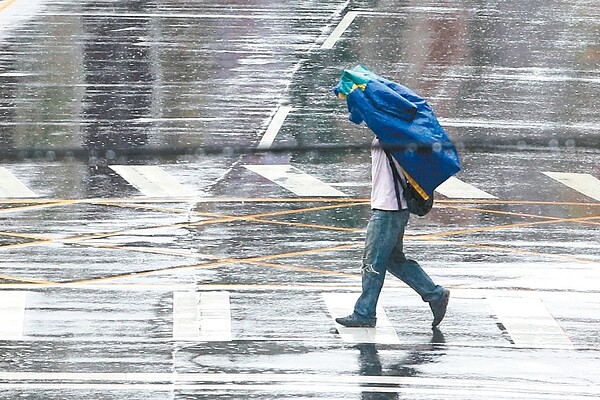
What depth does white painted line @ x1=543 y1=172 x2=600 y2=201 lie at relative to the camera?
19714 millimetres

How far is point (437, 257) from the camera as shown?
15.8 metres

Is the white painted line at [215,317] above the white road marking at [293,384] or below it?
below

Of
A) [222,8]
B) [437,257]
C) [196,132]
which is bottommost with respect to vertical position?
[222,8]

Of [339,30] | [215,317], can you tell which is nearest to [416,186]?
[215,317]

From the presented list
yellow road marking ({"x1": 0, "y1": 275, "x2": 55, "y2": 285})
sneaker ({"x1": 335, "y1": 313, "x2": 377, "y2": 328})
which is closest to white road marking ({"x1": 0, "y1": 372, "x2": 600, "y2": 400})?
sneaker ({"x1": 335, "y1": 313, "x2": 377, "y2": 328})

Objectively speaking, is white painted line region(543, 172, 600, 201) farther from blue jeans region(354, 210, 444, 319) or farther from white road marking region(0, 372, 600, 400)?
white road marking region(0, 372, 600, 400)

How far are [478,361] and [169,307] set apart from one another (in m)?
2.93

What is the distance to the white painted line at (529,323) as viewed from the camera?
12.7 meters

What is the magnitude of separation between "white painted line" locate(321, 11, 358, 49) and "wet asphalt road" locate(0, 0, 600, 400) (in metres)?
0.14

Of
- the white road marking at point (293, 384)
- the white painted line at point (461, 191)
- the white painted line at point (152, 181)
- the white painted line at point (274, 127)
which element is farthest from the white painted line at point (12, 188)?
the white road marking at point (293, 384)

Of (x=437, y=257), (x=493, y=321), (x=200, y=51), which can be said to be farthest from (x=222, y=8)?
(x=493, y=321)

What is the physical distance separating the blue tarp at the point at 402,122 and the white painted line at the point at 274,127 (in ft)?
29.6

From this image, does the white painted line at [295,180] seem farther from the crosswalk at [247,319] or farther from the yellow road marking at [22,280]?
the yellow road marking at [22,280]

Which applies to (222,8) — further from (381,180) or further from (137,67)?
(381,180)
